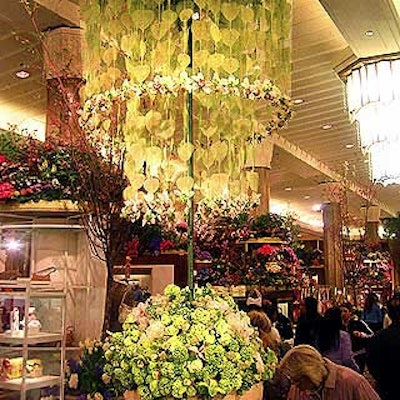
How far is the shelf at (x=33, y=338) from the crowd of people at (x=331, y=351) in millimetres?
1323

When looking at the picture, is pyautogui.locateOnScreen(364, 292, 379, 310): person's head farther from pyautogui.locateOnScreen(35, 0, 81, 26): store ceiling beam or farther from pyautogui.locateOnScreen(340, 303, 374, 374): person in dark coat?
pyautogui.locateOnScreen(35, 0, 81, 26): store ceiling beam

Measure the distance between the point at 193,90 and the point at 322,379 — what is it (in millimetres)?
1591

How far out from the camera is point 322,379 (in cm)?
285

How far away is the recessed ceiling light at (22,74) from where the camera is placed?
23.8ft

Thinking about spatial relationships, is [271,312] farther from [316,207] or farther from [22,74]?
[316,207]

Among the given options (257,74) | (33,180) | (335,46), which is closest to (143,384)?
(257,74)

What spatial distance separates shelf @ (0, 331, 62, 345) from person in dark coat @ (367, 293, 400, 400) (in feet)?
7.36

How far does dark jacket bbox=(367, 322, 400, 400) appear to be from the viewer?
4.31 m

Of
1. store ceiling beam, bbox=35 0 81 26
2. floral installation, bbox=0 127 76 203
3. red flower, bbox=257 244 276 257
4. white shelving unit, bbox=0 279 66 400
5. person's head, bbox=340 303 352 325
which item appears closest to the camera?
floral installation, bbox=0 127 76 203

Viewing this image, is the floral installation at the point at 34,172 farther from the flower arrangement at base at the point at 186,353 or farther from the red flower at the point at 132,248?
the flower arrangement at base at the point at 186,353

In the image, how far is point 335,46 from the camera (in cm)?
639

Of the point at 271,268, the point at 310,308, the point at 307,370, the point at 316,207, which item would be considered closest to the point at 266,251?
the point at 271,268

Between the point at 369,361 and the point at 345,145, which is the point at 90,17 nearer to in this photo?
the point at 369,361

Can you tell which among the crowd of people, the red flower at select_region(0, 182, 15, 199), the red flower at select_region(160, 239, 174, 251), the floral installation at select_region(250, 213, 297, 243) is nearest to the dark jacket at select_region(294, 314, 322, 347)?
the crowd of people
